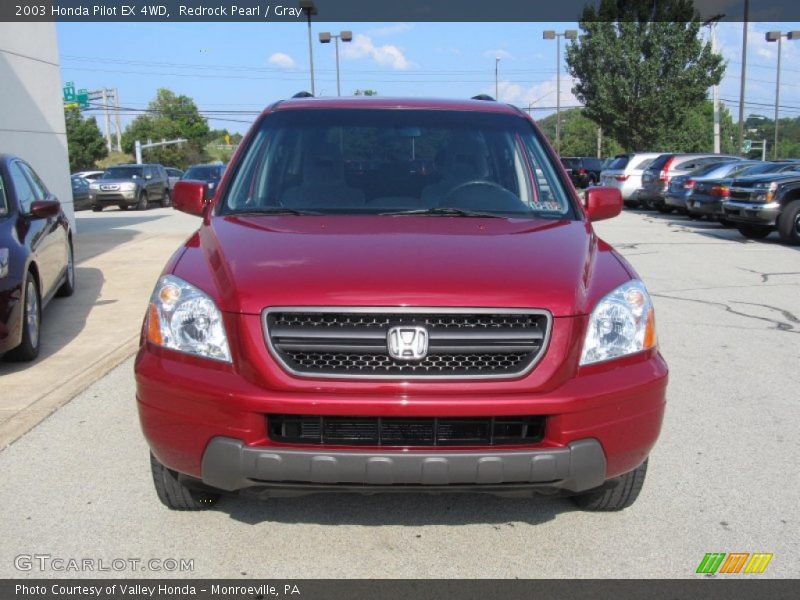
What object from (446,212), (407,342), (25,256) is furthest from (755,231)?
(407,342)

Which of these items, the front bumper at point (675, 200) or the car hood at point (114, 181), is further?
the car hood at point (114, 181)

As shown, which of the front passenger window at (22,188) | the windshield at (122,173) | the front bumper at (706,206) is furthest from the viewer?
the windshield at (122,173)

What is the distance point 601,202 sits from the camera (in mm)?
4449

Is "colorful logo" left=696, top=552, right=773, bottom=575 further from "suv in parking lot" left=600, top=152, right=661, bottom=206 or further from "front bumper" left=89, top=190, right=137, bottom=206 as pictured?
"front bumper" left=89, top=190, right=137, bottom=206

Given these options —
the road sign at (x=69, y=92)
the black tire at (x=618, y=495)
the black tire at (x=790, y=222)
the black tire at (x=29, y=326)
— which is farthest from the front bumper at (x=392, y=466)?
the road sign at (x=69, y=92)

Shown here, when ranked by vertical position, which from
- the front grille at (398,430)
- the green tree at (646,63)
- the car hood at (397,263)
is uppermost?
the green tree at (646,63)

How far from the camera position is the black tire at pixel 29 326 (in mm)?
5996

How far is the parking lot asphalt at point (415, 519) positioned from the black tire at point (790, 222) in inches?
401

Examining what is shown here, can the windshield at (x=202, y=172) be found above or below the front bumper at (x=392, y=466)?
above

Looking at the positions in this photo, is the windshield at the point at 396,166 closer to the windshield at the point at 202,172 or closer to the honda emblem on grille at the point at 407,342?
the honda emblem on grille at the point at 407,342

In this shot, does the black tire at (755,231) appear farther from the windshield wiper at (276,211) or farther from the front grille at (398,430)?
the front grille at (398,430)

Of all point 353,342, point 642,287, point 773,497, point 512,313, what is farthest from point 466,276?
point 773,497

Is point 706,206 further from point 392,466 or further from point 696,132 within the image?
point 696,132

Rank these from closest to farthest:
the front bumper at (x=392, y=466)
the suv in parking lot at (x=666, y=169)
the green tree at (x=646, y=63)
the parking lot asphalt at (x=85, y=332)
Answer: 1. the front bumper at (x=392, y=466)
2. the parking lot asphalt at (x=85, y=332)
3. the suv in parking lot at (x=666, y=169)
4. the green tree at (x=646, y=63)
